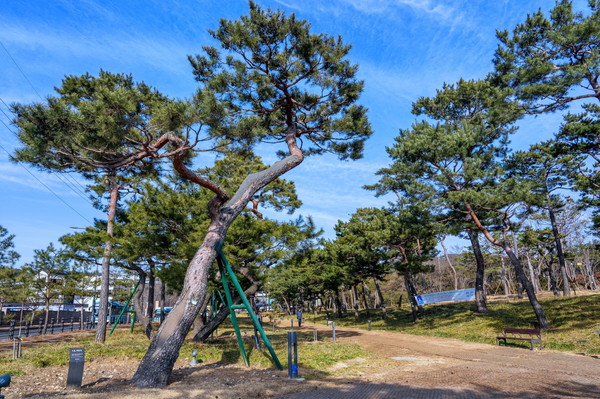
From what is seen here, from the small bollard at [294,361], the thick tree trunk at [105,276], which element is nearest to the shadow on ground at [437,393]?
the small bollard at [294,361]

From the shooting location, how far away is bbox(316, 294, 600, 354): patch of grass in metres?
12.0

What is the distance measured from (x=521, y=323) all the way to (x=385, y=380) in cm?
1194

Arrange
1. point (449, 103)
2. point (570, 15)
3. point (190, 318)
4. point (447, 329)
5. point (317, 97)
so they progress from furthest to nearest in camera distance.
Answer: point (449, 103)
point (447, 329)
point (570, 15)
point (317, 97)
point (190, 318)

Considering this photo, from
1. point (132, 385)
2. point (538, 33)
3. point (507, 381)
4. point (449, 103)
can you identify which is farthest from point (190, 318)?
point (449, 103)

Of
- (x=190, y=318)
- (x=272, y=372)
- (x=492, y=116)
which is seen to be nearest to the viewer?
(x=190, y=318)

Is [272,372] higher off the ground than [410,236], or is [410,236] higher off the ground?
[410,236]

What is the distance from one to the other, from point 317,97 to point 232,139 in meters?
3.99

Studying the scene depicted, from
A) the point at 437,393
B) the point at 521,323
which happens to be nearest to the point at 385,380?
the point at 437,393

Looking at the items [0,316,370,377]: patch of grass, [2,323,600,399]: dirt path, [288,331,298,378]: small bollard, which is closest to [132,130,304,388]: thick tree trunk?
[2,323,600,399]: dirt path

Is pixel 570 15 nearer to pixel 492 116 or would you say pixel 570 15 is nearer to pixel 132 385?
pixel 492 116

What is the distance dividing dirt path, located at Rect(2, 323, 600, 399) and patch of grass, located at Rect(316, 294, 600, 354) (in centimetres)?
200

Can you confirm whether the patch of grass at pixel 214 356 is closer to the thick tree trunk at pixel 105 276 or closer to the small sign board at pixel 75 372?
the small sign board at pixel 75 372

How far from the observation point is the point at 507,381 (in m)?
6.75

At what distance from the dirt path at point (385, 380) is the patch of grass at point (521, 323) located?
2.00 meters
